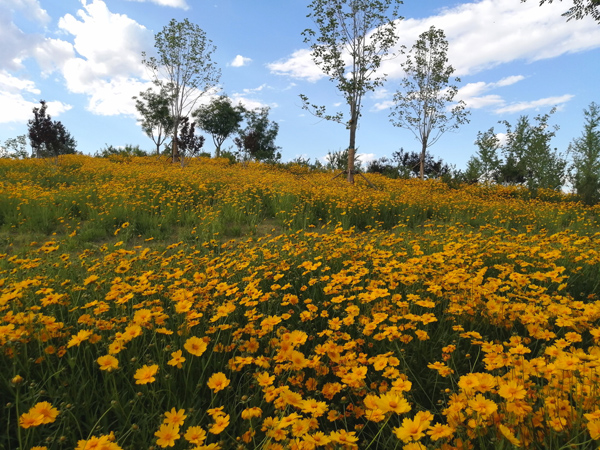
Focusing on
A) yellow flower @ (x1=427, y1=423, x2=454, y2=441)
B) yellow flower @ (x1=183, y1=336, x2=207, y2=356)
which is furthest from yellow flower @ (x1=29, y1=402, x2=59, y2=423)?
yellow flower @ (x1=427, y1=423, x2=454, y2=441)

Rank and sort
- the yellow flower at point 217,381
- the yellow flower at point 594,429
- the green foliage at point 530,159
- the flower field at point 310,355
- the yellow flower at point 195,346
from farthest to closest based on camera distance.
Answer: the green foliage at point 530,159 < the yellow flower at point 195,346 < the yellow flower at point 217,381 < the flower field at point 310,355 < the yellow flower at point 594,429

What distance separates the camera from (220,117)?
30984 mm

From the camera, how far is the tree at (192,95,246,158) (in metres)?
30.2

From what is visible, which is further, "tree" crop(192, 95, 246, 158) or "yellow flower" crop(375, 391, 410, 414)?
"tree" crop(192, 95, 246, 158)

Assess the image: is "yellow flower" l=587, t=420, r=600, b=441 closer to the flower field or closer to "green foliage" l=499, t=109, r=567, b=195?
the flower field

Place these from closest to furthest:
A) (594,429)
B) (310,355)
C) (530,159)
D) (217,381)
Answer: (594,429), (217,381), (310,355), (530,159)

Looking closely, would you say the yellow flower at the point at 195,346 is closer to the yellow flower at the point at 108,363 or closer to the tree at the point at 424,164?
the yellow flower at the point at 108,363

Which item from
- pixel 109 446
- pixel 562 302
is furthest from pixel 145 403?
pixel 562 302

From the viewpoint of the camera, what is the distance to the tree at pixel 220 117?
99.0 feet

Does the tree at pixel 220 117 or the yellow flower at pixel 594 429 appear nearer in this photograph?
the yellow flower at pixel 594 429

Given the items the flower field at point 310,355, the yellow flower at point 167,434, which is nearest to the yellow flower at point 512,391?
the flower field at point 310,355

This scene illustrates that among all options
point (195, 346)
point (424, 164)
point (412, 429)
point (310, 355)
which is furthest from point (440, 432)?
point (424, 164)

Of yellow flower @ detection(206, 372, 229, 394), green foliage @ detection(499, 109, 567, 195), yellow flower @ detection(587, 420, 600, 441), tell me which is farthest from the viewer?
green foliage @ detection(499, 109, 567, 195)

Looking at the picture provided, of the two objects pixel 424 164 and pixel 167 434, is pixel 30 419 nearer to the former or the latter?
pixel 167 434
